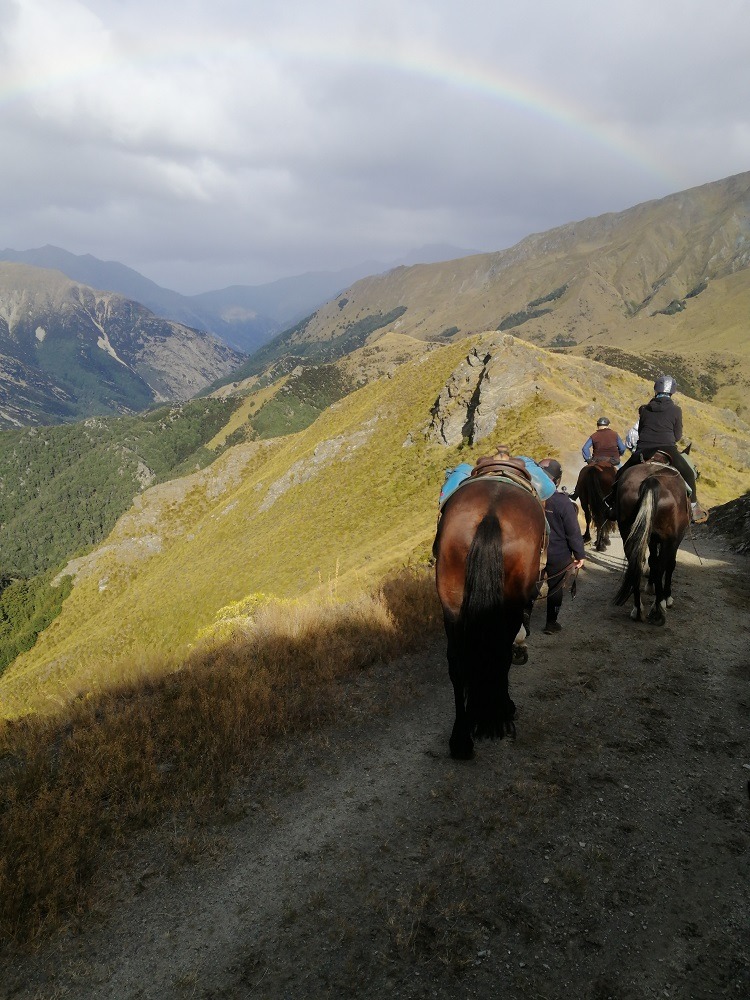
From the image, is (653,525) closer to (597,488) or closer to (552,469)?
(552,469)

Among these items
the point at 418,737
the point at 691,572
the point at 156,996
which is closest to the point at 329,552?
the point at 691,572

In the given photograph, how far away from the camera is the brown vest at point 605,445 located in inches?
515

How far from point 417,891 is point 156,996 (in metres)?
1.92

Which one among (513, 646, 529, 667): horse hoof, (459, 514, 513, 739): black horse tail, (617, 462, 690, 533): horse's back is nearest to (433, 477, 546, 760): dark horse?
(459, 514, 513, 739): black horse tail

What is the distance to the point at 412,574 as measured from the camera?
490 inches

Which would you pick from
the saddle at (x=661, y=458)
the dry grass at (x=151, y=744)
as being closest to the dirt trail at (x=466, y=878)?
the dry grass at (x=151, y=744)

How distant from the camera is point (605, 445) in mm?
13117

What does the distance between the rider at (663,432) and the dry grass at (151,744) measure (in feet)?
19.6

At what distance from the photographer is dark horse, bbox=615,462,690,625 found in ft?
28.9

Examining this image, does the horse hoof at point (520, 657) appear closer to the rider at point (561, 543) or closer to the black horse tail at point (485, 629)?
the rider at point (561, 543)

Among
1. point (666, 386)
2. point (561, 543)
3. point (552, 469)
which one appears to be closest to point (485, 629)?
point (561, 543)

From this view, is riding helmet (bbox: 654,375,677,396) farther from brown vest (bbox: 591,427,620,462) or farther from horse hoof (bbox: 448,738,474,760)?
horse hoof (bbox: 448,738,474,760)

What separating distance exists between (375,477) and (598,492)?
96.8 feet

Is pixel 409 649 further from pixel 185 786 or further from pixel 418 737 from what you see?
pixel 185 786
